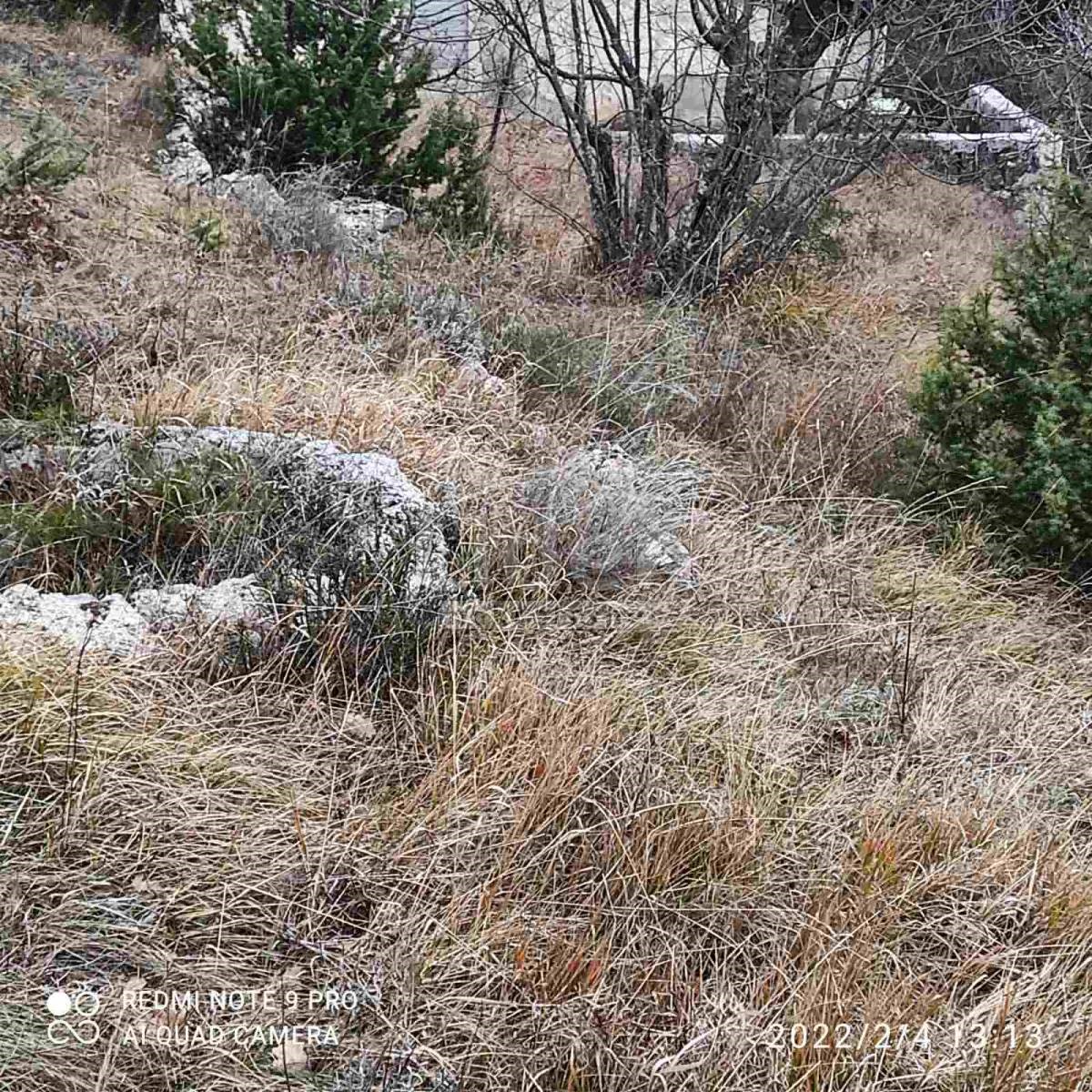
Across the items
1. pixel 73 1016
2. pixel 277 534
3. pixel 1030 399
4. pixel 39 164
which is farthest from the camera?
pixel 39 164

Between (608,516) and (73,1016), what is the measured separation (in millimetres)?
2074

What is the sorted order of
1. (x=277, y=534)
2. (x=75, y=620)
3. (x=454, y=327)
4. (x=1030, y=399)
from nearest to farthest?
(x=75, y=620), (x=277, y=534), (x=1030, y=399), (x=454, y=327)

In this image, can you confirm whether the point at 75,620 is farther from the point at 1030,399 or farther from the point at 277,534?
the point at 1030,399

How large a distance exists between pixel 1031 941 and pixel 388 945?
1337 mm

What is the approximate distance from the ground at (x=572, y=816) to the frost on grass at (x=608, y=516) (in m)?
0.10

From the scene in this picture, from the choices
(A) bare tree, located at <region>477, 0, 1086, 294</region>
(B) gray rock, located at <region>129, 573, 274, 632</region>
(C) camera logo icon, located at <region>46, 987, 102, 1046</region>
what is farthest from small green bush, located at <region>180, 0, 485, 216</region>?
(C) camera logo icon, located at <region>46, 987, 102, 1046</region>

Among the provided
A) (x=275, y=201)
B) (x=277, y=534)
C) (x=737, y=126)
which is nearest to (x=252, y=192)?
(x=275, y=201)

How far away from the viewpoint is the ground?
200cm

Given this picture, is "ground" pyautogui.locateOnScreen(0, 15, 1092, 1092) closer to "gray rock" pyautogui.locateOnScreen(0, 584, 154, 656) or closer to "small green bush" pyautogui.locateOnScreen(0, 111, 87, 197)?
"gray rock" pyautogui.locateOnScreen(0, 584, 154, 656)

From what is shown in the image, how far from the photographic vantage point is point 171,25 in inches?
376

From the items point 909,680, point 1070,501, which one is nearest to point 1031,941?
point 909,680

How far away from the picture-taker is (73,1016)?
1912 mm

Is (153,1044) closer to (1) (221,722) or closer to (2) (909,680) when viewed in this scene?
(1) (221,722)

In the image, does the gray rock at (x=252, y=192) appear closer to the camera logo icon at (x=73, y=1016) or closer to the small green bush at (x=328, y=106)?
the small green bush at (x=328, y=106)
